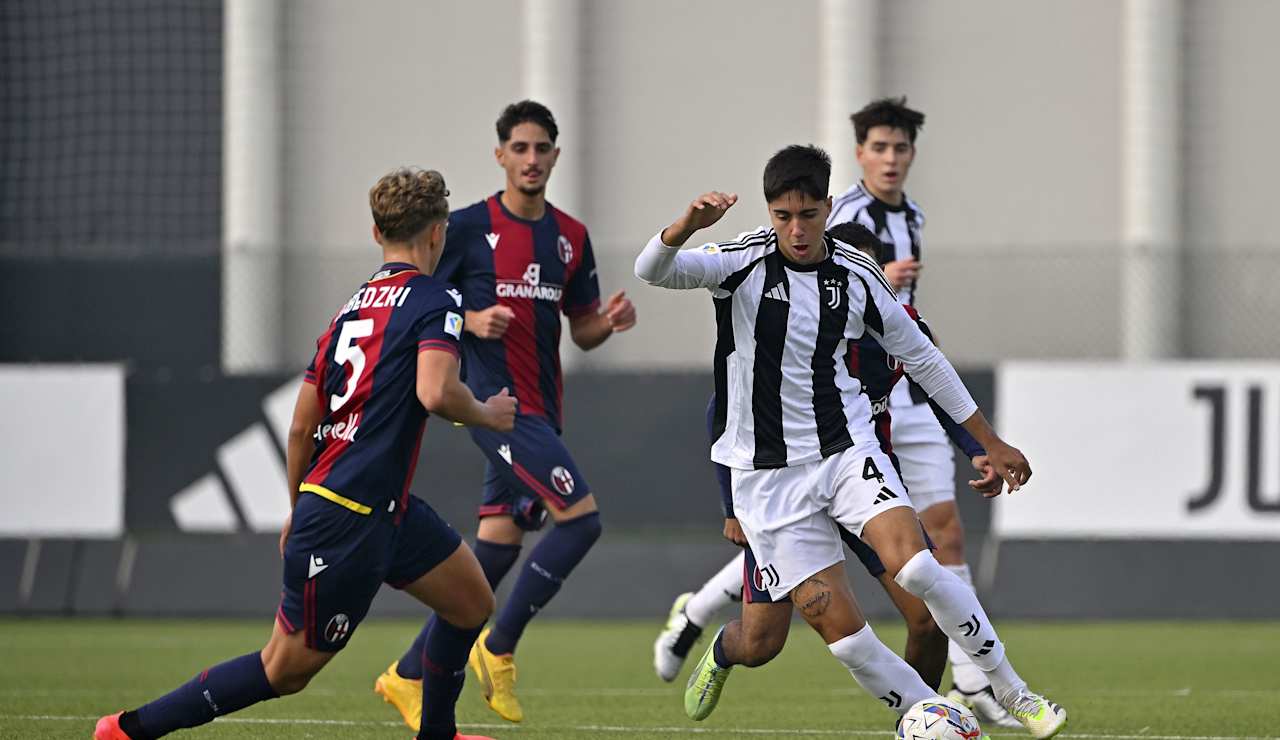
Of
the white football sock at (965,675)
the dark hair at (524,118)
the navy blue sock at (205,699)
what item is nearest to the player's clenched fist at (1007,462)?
the white football sock at (965,675)

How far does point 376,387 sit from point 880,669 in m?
1.80

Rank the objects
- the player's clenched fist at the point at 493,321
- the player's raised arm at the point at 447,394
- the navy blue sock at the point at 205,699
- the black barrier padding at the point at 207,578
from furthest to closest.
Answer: the black barrier padding at the point at 207,578, the player's clenched fist at the point at 493,321, the navy blue sock at the point at 205,699, the player's raised arm at the point at 447,394

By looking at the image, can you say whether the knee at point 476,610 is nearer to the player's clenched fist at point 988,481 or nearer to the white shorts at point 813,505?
the white shorts at point 813,505

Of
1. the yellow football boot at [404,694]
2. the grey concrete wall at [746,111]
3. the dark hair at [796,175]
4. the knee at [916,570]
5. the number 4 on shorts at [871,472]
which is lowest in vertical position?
the yellow football boot at [404,694]

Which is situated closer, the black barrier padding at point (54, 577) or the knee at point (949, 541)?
the knee at point (949, 541)

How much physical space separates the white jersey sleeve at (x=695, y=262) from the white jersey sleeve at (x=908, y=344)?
0.37 m

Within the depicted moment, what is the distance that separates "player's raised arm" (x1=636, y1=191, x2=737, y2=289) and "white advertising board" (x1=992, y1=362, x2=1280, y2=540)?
289 inches

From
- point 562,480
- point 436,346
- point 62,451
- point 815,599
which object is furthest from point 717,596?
point 62,451

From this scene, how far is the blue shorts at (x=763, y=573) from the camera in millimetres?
5750

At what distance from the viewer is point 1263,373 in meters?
12.2

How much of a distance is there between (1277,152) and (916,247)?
438 inches

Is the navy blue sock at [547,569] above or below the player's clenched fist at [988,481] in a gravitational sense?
below

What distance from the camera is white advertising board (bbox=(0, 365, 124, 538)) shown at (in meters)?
12.8

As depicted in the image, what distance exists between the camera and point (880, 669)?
546 centimetres
